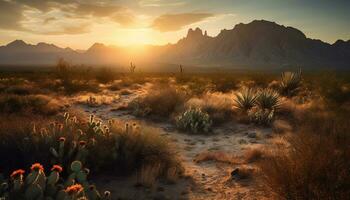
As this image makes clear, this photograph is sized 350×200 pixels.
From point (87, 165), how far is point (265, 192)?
3.29 m

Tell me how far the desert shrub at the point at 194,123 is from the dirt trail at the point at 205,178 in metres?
0.30

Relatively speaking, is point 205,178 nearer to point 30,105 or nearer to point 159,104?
point 159,104

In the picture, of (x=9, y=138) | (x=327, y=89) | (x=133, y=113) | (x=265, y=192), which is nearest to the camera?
(x=265, y=192)

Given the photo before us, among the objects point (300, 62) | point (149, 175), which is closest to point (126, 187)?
point (149, 175)

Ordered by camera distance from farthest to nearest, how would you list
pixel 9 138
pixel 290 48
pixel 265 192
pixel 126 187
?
pixel 290 48 → pixel 9 138 → pixel 126 187 → pixel 265 192

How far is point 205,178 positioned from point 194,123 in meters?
4.71

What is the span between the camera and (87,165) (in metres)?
6.56

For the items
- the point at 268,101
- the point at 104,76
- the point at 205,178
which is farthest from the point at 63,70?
the point at 205,178

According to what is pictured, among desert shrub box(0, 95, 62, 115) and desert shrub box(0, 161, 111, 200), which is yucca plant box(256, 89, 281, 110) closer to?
desert shrub box(0, 95, 62, 115)

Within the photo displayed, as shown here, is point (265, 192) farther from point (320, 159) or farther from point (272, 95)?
point (272, 95)

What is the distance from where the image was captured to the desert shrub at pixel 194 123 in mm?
11322

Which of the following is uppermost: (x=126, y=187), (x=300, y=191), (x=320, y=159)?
(x=320, y=159)

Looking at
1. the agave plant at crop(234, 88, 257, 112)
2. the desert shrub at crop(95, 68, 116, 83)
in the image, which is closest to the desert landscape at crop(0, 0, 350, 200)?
the agave plant at crop(234, 88, 257, 112)

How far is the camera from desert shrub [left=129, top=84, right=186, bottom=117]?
14016mm
